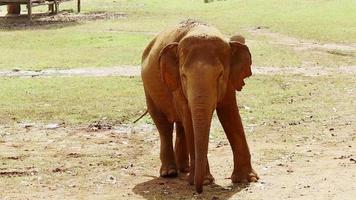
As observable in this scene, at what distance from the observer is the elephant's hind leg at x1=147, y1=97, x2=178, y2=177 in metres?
10.4

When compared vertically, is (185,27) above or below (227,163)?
above

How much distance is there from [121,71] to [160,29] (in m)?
10.4

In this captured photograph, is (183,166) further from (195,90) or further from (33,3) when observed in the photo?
(33,3)

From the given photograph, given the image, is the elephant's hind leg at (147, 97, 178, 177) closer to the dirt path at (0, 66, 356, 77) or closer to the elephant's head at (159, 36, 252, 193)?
the elephant's head at (159, 36, 252, 193)

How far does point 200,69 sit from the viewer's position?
872cm

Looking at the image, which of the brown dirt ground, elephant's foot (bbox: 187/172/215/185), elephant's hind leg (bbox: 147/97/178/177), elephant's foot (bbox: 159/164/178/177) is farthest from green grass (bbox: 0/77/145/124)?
elephant's foot (bbox: 187/172/215/185)

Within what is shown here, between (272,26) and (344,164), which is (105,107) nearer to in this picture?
(344,164)

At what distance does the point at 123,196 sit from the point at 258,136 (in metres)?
3.99

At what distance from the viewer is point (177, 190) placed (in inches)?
379

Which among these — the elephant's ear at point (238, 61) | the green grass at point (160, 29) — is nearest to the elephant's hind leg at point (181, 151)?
the elephant's ear at point (238, 61)

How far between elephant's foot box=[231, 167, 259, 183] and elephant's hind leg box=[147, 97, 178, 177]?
0.90 meters

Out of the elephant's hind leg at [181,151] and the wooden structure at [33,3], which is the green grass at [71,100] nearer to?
the elephant's hind leg at [181,151]

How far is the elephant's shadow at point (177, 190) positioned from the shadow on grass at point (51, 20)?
77.5ft

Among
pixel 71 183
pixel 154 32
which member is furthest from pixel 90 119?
pixel 154 32
